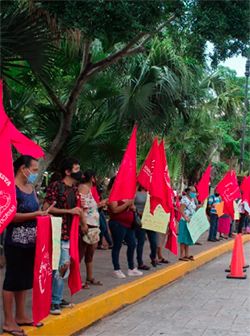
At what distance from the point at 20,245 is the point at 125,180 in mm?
2938

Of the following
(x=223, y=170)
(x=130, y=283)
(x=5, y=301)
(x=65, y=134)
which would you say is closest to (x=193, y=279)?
(x=130, y=283)

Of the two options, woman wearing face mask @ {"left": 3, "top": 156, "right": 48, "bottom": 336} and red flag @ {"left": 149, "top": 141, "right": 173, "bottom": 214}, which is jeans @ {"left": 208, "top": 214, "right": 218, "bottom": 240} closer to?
red flag @ {"left": 149, "top": 141, "right": 173, "bottom": 214}

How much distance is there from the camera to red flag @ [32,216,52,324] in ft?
17.1

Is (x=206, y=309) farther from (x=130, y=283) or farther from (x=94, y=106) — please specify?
(x=94, y=106)

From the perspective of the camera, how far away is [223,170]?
32531mm

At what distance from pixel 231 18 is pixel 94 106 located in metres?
4.73

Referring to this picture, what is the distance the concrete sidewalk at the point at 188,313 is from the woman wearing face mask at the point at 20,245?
1206mm

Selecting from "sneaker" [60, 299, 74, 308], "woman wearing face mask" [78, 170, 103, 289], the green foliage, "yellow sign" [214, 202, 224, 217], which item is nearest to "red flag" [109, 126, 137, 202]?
"woman wearing face mask" [78, 170, 103, 289]

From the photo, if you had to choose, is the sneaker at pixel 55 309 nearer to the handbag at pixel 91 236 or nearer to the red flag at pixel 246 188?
the handbag at pixel 91 236

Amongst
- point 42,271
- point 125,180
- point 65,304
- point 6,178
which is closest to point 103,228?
point 125,180

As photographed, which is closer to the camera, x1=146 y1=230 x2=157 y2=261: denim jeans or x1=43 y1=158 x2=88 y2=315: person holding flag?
x1=43 y1=158 x2=88 y2=315: person holding flag

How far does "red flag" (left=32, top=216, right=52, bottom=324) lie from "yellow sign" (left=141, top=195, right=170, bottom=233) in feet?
12.9

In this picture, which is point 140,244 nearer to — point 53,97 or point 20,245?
point 53,97

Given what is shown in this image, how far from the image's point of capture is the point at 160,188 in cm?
934
